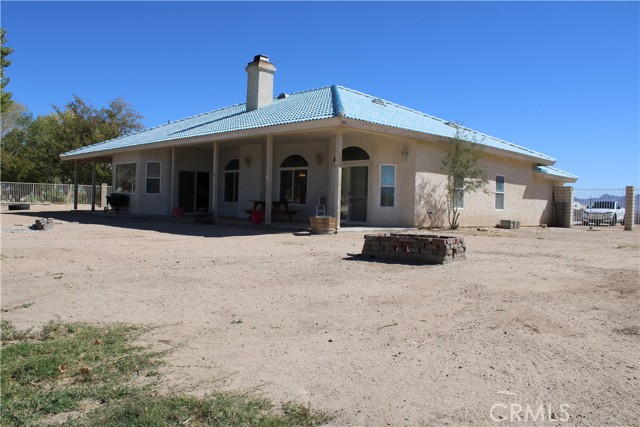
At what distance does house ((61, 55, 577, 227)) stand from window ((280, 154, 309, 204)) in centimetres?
4

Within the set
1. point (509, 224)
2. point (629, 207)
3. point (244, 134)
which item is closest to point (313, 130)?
point (244, 134)

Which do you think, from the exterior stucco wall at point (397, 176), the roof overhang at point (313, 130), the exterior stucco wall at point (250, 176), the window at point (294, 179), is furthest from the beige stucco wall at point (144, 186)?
the exterior stucco wall at point (397, 176)

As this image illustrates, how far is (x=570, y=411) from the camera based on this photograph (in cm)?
291

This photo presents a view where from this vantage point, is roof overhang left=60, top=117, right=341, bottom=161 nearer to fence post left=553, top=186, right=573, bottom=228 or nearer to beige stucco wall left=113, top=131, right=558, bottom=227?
beige stucco wall left=113, top=131, right=558, bottom=227

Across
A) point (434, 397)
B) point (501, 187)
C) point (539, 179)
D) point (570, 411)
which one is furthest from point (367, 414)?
point (539, 179)

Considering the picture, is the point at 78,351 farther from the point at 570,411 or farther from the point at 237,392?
the point at 570,411

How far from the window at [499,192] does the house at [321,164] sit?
4 centimetres

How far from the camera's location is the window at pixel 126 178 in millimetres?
24009

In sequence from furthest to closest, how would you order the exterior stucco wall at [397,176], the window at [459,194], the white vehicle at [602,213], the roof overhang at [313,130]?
the white vehicle at [602,213]
the window at [459,194]
the exterior stucco wall at [397,176]
the roof overhang at [313,130]

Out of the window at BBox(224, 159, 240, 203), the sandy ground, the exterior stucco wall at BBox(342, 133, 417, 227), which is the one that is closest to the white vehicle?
the exterior stucco wall at BBox(342, 133, 417, 227)

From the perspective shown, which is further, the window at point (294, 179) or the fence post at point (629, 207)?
the fence post at point (629, 207)

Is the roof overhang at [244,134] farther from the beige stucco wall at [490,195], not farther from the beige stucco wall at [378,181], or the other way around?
the beige stucco wall at [490,195]

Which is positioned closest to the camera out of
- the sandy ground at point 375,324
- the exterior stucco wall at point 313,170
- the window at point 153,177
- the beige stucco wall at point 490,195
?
the sandy ground at point 375,324

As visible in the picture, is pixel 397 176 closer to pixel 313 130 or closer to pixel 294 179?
pixel 313 130
